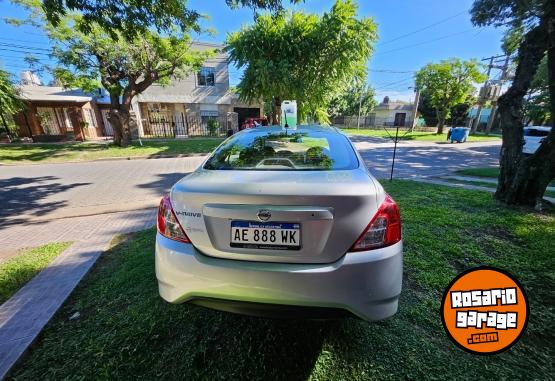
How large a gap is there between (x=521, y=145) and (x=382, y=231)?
186 inches

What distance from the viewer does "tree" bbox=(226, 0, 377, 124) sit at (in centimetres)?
833

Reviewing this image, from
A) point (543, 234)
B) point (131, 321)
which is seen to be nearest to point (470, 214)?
point (543, 234)

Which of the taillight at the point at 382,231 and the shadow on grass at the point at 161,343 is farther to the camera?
the shadow on grass at the point at 161,343

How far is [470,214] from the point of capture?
417cm

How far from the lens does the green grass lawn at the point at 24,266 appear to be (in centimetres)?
254

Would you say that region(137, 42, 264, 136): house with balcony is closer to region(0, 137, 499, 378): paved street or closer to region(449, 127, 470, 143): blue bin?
region(0, 137, 499, 378): paved street

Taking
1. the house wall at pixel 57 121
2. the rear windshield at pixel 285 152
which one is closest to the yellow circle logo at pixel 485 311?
the rear windshield at pixel 285 152

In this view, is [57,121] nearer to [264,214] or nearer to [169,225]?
[169,225]

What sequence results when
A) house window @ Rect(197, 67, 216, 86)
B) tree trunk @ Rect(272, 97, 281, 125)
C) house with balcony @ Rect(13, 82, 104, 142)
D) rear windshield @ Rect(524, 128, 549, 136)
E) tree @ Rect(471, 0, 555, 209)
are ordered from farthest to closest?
house window @ Rect(197, 67, 216, 86) < house with balcony @ Rect(13, 82, 104, 142) < rear windshield @ Rect(524, 128, 549, 136) < tree trunk @ Rect(272, 97, 281, 125) < tree @ Rect(471, 0, 555, 209)

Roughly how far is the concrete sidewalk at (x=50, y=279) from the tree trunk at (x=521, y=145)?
6.38 meters

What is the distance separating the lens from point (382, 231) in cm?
147

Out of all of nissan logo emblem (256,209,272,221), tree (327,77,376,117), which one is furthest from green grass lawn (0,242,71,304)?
tree (327,77,376,117)

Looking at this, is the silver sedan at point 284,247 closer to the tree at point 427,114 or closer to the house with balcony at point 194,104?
the house with balcony at point 194,104

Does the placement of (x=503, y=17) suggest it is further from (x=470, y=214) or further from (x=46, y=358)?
(x=46, y=358)
